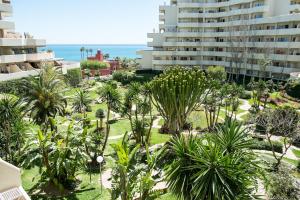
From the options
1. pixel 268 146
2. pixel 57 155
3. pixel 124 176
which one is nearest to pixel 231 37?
pixel 268 146

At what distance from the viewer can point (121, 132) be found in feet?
135

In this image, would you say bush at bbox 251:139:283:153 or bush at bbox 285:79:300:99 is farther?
bush at bbox 285:79:300:99

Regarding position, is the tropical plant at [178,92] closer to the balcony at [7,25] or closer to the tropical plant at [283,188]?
the tropical plant at [283,188]

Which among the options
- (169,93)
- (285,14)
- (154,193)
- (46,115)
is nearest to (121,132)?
(46,115)

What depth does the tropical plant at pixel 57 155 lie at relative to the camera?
75.5 feet

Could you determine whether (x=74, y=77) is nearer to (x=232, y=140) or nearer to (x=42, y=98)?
(x=42, y=98)

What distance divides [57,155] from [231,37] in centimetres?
6596

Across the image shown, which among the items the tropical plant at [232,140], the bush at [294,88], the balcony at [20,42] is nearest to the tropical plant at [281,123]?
the tropical plant at [232,140]

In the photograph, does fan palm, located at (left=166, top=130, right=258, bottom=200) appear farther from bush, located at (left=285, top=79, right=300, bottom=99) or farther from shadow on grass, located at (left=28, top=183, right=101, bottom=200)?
bush, located at (left=285, top=79, right=300, bottom=99)

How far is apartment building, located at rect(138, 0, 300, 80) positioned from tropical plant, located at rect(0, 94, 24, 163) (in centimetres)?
4980

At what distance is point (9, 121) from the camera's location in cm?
2688

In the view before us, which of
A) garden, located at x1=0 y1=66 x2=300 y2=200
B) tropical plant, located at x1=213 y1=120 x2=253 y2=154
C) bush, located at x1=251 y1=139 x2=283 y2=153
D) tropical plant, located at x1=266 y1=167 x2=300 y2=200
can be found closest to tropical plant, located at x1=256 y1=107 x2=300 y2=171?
garden, located at x1=0 y1=66 x2=300 y2=200

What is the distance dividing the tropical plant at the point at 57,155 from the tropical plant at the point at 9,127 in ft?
10.2

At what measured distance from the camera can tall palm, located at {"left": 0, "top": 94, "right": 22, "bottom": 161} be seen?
26.0 metres
